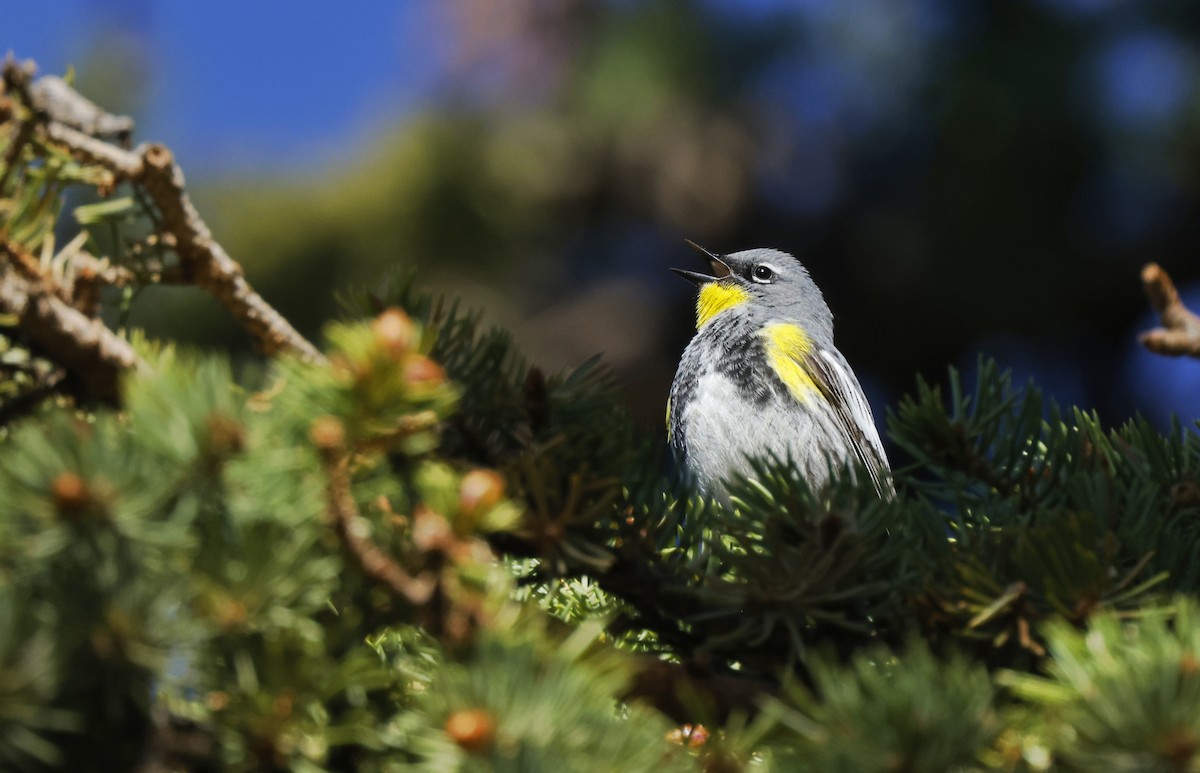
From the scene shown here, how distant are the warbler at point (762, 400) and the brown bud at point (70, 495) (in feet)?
6.03

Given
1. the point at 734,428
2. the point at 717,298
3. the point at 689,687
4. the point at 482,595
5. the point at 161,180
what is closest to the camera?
the point at 482,595

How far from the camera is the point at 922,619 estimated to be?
121 cm

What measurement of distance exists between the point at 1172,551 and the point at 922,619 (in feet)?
0.89

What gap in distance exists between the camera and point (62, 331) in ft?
4.42

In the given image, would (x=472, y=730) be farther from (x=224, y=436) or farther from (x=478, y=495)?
(x=224, y=436)

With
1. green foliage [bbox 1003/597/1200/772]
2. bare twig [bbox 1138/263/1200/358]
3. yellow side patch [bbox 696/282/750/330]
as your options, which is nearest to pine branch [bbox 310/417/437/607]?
green foliage [bbox 1003/597/1200/772]

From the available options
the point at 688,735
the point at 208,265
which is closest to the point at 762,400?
the point at 208,265

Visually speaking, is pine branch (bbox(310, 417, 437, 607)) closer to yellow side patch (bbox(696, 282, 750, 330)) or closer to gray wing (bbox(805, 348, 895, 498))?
gray wing (bbox(805, 348, 895, 498))

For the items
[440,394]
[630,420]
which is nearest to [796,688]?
[440,394]

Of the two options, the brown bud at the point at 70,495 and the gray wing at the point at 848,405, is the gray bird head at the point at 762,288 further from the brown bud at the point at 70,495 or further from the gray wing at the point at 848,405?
the brown bud at the point at 70,495

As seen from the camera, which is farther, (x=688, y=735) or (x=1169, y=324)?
(x=1169, y=324)

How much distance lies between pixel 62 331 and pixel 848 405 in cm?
238

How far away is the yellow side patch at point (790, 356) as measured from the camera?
3.07 metres

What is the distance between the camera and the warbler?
2.85 metres
